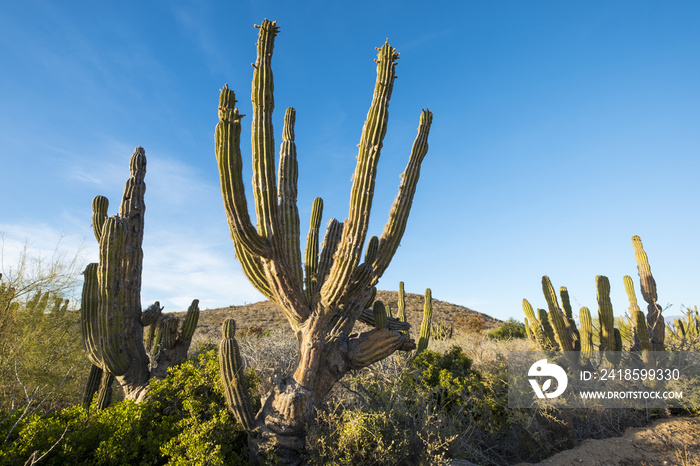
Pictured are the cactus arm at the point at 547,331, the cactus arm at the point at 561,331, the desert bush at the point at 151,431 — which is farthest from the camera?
the cactus arm at the point at 547,331

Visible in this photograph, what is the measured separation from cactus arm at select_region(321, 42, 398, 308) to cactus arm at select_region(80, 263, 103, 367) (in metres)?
3.84

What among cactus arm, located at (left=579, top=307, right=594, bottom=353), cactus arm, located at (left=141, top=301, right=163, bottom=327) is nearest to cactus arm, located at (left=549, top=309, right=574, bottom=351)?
cactus arm, located at (left=579, top=307, right=594, bottom=353)

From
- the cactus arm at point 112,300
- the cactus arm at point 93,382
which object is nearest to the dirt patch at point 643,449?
the cactus arm at point 112,300

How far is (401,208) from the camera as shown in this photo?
5.09 metres

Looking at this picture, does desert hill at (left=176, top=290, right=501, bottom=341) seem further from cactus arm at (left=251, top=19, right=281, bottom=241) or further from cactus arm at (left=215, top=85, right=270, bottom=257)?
cactus arm at (left=215, top=85, right=270, bottom=257)

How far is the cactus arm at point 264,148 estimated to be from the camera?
14.9ft

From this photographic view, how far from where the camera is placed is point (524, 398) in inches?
269

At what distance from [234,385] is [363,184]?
3.12 meters

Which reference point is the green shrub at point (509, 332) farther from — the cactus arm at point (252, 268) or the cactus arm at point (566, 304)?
the cactus arm at point (252, 268)

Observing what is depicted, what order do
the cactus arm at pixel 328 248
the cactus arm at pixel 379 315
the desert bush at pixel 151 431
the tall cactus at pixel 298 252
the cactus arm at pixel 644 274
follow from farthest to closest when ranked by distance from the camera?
1. the cactus arm at pixel 644 274
2. the cactus arm at pixel 328 248
3. the cactus arm at pixel 379 315
4. the tall cactus at pixel 298 252
5. the desert bush at pixel 151 431

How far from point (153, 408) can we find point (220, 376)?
1.08m

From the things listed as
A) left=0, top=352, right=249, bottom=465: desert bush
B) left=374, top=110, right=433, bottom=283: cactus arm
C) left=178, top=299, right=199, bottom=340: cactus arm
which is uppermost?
left=374, top=110, right=433, bottom=283: cactus arm

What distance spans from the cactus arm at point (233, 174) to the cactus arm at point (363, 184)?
3.51 feet

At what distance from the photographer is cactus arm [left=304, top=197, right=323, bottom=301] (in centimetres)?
541
